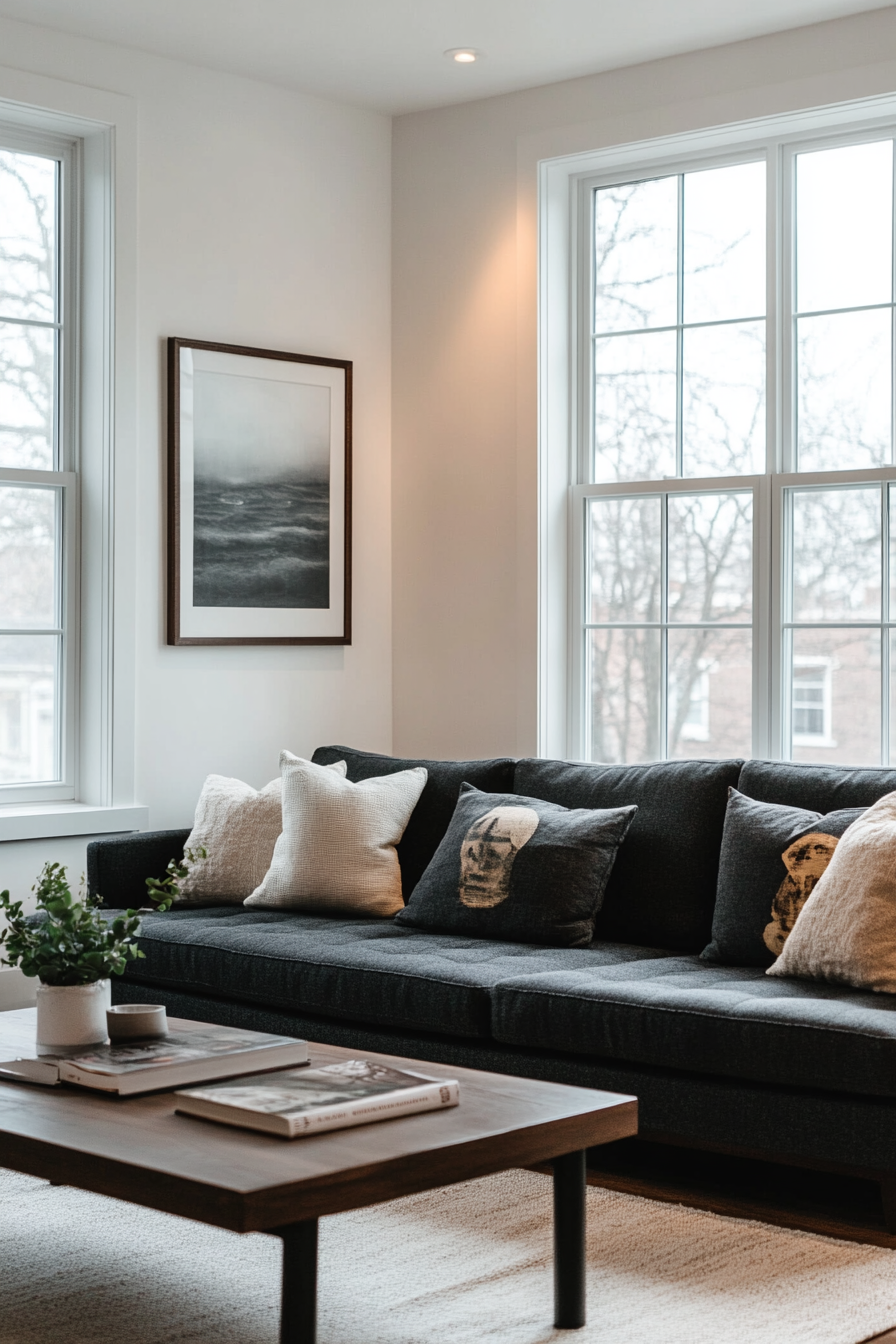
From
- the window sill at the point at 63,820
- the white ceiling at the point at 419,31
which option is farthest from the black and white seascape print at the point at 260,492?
the white ceiling at the point at 419,31

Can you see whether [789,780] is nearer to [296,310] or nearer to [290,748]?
[290,748]

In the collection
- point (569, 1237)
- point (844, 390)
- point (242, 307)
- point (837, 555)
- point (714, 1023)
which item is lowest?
point (569, 1237)

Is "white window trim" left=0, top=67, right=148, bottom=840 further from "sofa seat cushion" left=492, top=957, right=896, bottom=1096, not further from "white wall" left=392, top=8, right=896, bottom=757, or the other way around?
"sofa seat cushion" left=492, top=957, right=896, bottom=1096

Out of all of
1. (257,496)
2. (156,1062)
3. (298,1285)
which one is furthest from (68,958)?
(257,496)

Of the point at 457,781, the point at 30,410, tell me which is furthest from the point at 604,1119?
the point at 30,410

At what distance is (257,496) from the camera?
5254 mm

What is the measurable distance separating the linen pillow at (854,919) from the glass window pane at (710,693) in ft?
4.43

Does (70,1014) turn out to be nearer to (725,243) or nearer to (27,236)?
(27,236)

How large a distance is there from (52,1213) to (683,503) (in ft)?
9.53

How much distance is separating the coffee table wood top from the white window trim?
2245mm

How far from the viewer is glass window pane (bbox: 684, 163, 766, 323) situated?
4871mm

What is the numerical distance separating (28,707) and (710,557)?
2.16 metres

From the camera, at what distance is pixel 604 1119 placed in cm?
259

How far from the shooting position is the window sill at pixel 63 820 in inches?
182
